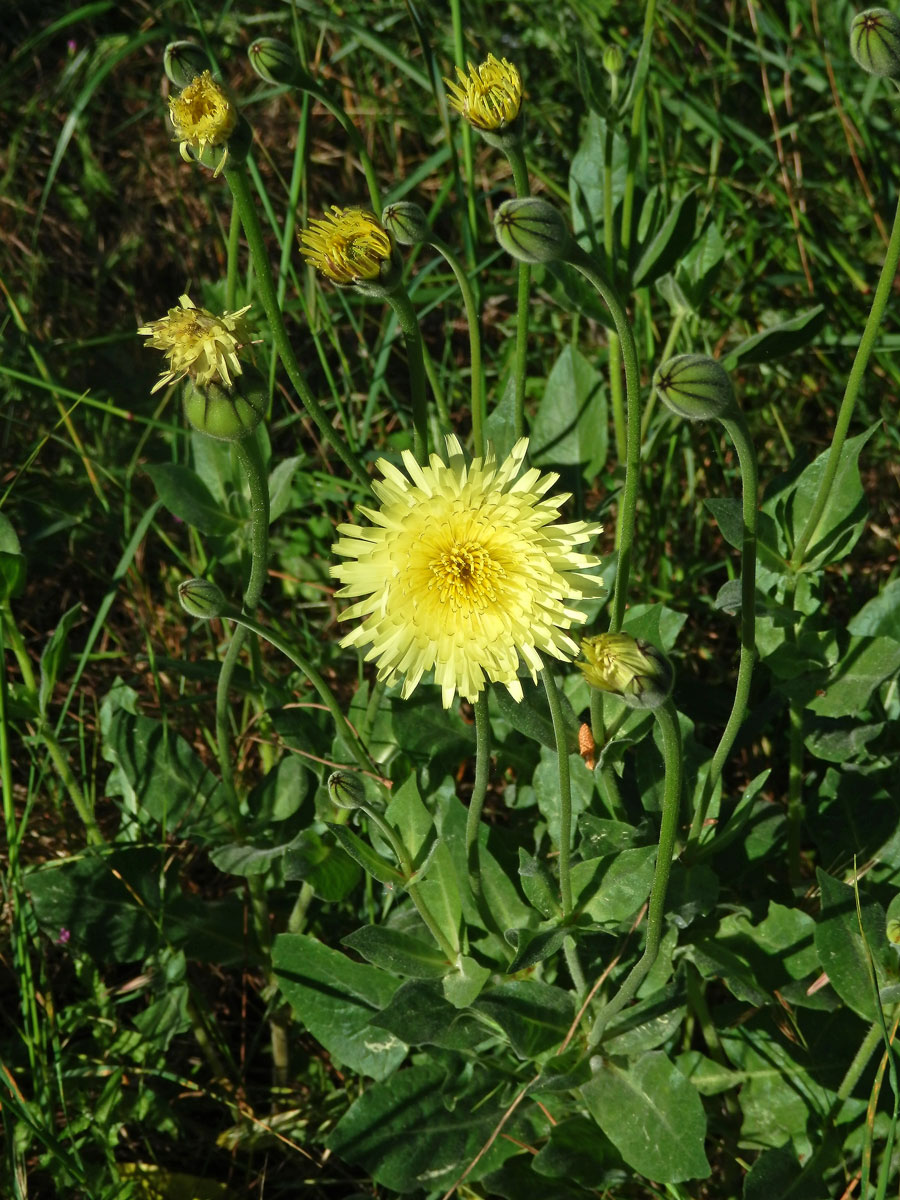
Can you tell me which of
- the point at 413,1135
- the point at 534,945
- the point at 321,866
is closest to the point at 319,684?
the point at 321,866

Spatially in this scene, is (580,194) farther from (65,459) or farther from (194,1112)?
(194,1112)

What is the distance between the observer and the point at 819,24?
381cm

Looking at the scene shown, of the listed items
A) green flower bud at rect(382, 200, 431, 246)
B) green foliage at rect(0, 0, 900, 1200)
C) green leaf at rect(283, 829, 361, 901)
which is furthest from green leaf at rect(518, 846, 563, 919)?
green flower bud at rect(382, 200, 431, 246)

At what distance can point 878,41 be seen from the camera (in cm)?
188

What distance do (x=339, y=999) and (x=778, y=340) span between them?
1846 mm

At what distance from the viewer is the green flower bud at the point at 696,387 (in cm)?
173

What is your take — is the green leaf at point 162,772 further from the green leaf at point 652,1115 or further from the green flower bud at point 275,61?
the green flower bud at point 275,61

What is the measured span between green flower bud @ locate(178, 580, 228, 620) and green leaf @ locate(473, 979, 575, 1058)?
902 mm

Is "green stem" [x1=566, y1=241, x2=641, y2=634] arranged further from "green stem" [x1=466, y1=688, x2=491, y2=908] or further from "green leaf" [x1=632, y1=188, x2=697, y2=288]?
"green leaf" [x1=632, y1=188, x2=697, y2=288]

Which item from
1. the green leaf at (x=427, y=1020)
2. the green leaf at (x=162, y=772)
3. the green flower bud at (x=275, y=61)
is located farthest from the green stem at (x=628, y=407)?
the green leaf at (x=162, y=772)

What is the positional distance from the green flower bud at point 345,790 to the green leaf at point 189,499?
884 millimetres

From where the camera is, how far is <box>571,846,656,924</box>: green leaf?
6.86 ft

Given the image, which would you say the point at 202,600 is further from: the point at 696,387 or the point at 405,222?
the point at 696,387

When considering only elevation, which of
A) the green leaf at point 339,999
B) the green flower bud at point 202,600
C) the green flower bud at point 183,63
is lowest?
the green leaf at point 339,999
